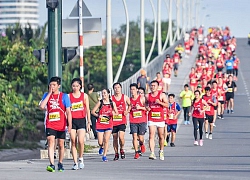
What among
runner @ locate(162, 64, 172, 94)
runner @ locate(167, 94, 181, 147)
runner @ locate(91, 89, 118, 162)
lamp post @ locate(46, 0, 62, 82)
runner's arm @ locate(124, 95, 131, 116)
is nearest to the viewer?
runner @ locate(91, 89, 118, 162)

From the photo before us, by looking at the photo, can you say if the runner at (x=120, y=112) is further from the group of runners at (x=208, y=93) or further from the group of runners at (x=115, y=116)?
the group of runners at (x=208, y=93)

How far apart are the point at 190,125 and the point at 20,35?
1612 inches

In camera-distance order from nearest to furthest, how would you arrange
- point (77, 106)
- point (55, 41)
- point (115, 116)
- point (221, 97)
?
1. point (77, 106)
2. point (115, 116)
3. point (55, 41)
4. point (221, 97)

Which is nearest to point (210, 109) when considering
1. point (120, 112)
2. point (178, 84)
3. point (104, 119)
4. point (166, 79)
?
point (120, 112)

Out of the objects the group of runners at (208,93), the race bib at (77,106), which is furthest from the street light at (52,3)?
the group of runners at (208,93)

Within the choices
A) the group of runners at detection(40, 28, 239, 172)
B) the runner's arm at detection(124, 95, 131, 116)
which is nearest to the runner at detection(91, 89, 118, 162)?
the group of runners at detection(40, 28, 239, 172)

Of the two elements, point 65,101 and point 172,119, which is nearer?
point 65,101

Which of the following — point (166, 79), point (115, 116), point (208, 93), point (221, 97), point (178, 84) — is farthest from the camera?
point (178, 84)

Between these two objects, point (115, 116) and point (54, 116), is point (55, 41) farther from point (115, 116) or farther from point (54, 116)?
point (54, 116)

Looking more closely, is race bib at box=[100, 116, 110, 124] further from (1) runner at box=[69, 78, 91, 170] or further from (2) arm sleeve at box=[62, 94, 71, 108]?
(2) arm sleeve at box=[62, 94, 71, 108]

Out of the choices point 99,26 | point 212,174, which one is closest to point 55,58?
point 99,26

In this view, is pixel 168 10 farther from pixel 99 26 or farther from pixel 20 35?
pixel 99 26

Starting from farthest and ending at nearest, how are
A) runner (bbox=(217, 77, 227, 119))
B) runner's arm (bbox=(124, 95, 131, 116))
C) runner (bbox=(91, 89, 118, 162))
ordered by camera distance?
runner (bbox=(217, 77, 227, 119)), runner's arm (bbox=(124, 95, 131, 116)), runner (bbox=(91, 89, 118, 162))

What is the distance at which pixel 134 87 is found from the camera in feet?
71.7
